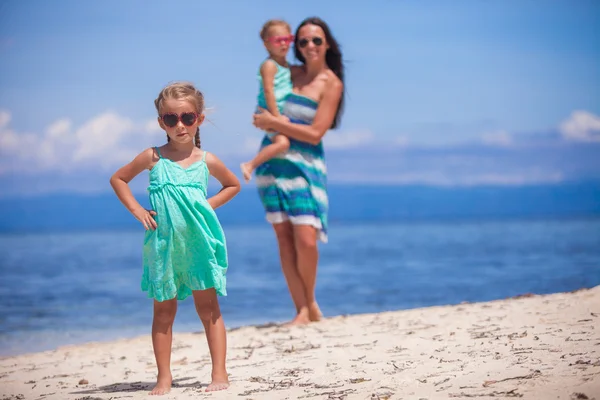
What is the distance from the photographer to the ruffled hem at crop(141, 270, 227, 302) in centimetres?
397

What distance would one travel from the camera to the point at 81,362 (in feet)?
17.8

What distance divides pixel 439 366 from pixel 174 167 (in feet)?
5.38

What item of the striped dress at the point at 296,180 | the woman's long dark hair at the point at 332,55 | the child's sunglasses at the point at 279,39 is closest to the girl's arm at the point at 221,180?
the striped dress at the point at 296,180

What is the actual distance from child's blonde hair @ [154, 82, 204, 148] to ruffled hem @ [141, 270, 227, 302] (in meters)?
0.75

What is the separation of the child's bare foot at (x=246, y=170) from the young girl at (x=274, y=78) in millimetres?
145

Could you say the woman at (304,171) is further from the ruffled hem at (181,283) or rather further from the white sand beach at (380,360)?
the ruffled hem at (181,283)

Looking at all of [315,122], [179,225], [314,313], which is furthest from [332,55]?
[179,225]

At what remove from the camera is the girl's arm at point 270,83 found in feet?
20.5

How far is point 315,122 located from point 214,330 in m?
2.64

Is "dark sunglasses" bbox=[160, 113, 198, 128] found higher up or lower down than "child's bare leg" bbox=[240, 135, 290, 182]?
lower down

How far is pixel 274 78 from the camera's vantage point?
6.30m

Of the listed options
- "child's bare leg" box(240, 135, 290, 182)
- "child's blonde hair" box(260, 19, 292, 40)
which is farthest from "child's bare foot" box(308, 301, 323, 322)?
"child's blonde hair" box(260, 19, 292, 40)

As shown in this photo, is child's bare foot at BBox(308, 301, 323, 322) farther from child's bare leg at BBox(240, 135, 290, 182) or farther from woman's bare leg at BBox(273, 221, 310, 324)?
child's bare leg at BBox(240, 135, 290, 182)

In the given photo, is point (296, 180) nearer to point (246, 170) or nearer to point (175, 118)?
point (246, 170)
